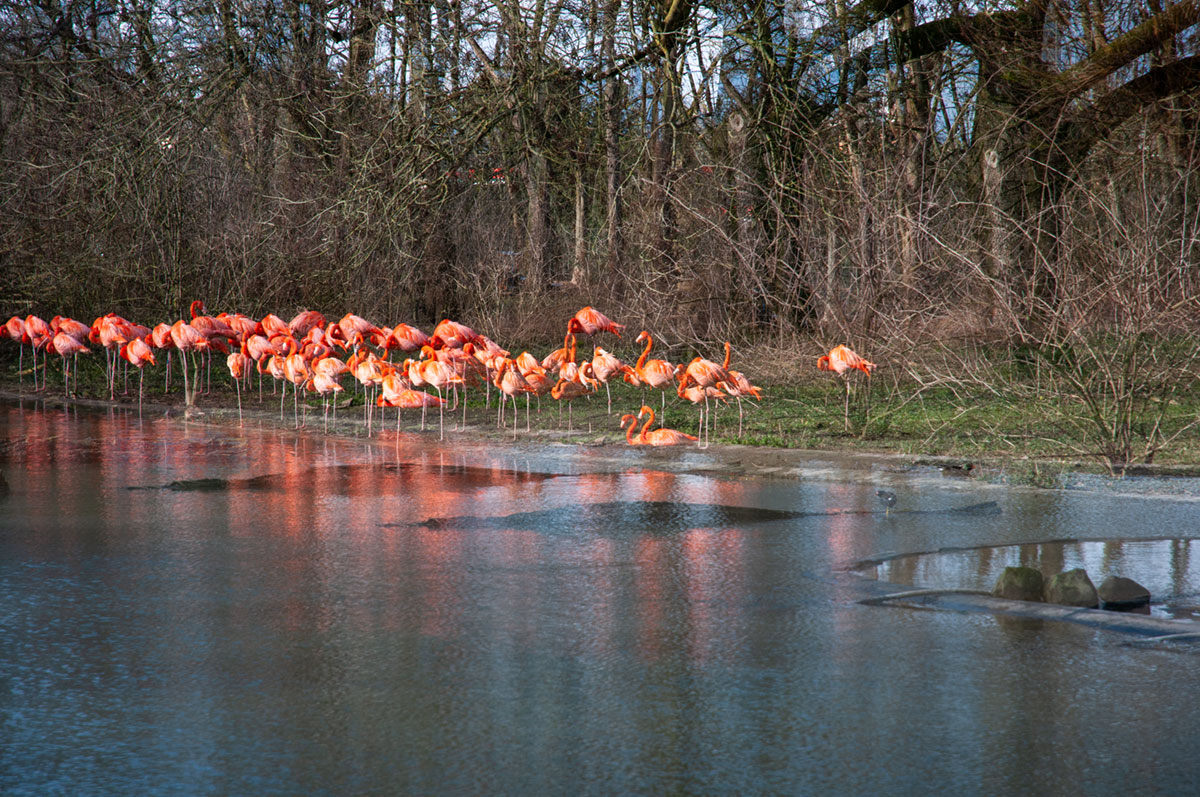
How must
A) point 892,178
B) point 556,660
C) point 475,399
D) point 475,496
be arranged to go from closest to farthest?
1. point 556,660
2. point 475,496
3. point 892,178
4. point 475,399

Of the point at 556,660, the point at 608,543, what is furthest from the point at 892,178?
the point at 556,660

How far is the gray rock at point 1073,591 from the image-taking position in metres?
5.28

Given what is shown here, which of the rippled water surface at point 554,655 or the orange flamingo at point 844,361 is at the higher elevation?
the orange flamingo at point 844,361

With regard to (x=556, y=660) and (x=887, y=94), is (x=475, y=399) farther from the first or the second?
(x=556, y=660)

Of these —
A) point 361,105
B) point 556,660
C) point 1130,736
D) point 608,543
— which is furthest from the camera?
point 361,105

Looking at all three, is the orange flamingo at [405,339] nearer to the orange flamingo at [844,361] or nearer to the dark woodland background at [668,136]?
the dark woodland background at [668,136]

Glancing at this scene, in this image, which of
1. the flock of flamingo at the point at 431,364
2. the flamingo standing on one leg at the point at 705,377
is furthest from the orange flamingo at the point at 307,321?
the flamingo standing on one leg at the point at 705,377

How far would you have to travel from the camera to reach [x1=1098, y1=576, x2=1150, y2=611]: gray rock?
528cm

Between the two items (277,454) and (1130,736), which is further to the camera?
(277,454)

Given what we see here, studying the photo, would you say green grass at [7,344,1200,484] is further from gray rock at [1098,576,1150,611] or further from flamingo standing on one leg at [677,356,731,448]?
gray rock at [1098,576,1150,611]

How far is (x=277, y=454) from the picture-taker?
11.0 m

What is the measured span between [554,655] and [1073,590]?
7.97ft

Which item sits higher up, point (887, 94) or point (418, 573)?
point (887, 94)

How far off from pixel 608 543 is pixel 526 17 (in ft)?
31.5
